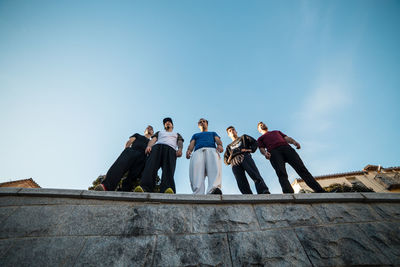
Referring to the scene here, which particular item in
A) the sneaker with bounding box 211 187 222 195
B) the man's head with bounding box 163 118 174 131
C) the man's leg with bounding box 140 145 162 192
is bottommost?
the sneaker with bounding box 211 187 222 195

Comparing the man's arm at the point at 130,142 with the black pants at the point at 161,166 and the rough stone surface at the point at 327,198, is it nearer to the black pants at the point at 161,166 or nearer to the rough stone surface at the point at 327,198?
the black pants at the point at 161,166

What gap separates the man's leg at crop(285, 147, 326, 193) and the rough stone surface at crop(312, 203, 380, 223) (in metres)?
0.92

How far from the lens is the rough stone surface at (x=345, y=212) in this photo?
2.46 metres

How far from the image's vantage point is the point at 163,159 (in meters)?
3.82

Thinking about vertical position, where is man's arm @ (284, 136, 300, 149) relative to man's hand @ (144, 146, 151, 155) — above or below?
above

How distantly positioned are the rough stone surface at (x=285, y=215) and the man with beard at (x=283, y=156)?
116cm

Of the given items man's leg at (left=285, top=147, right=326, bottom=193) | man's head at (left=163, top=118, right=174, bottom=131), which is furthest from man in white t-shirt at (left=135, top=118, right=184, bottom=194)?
man's leg at (left=285, top=147, right=326, bottom=193)

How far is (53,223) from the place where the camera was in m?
2.27

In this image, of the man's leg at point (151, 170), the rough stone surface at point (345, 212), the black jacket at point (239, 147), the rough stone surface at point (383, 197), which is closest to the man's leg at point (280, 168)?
the black jacket at point (239, 147)

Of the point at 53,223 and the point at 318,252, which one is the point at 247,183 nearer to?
the point at 318,252

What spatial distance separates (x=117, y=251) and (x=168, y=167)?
184cm

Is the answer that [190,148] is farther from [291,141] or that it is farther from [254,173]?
[291,141]

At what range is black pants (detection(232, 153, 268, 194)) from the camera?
3884 millimetres

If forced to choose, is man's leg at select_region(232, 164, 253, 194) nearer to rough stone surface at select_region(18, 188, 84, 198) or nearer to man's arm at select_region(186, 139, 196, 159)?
man's arm at select_region(186, 139, 196, 159)
